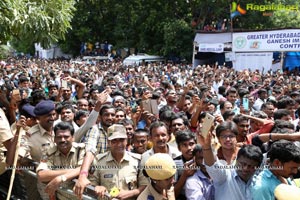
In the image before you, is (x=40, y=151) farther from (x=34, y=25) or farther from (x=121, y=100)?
(x=34, y=25)

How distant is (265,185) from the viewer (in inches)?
116

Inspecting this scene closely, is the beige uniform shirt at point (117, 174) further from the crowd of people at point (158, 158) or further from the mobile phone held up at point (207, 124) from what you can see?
the mobile phone held up at point (207, 124)

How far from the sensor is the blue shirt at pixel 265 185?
9.50 ft

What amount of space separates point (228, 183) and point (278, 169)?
1.22ft

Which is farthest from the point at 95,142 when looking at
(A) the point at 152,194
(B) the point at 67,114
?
(B) the point at 67,114

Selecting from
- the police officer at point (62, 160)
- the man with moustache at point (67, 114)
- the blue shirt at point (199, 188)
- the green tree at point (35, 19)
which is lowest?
the blue shirt at point (199, 188)

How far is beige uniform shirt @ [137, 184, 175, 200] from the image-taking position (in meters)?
3.10

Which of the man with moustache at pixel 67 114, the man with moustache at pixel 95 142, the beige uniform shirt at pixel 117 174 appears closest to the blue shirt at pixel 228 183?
the beige uniform shirt at pixel 117 174

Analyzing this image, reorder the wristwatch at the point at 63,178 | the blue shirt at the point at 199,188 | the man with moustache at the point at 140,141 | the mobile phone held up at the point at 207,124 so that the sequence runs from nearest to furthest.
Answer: the mobile phone held up at the point at 207,124, the blue shirt at the point at 199,188, the wristwatch at the point at 63,178, the man with moustache at the point at 140,141

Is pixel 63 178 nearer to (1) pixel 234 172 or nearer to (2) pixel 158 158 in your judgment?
(2) pixel 158 158

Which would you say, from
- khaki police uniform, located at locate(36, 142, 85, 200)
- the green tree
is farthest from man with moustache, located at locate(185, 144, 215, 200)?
the green tree

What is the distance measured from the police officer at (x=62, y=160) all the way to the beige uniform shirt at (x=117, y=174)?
185 mm

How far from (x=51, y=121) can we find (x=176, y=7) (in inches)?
1109

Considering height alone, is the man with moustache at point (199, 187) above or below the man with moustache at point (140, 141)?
below
